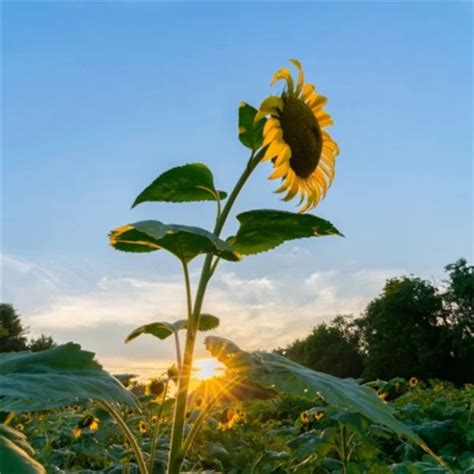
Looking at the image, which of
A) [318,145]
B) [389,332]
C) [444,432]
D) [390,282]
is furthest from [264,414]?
[390,282]

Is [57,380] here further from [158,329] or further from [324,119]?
[324,119]

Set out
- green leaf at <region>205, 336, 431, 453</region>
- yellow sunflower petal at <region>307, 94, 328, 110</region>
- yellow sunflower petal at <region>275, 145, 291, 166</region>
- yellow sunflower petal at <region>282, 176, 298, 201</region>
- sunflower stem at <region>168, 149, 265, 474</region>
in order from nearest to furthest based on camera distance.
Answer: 1. green leaf at <region>205, 336, 431, 453</region>
2. sunflower stem at <region>168, 149, 265, 474</region>
3. yellow sunflower petal at <region>275, 145, 291, 166</region>
4. yellow sunflower petal at <region>282, 176, 298, 201</region>
5. yellow sunflower petal at <region>307, 94, 328, 110</region>

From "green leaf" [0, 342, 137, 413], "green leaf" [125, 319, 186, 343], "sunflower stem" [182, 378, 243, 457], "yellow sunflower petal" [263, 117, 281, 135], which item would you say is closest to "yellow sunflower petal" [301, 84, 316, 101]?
"yellow sunflower petal" [263, 117, 281, 135]

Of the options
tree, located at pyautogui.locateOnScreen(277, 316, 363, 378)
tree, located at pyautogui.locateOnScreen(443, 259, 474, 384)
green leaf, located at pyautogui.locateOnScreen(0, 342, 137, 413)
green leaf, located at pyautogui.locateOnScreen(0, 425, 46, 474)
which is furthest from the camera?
tree, located at pyautogui.locateOnScreen(277, 316, 363, 378)

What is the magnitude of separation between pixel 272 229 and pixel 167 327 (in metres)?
0.42

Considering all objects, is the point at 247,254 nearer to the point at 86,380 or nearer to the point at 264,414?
the point at 86,380

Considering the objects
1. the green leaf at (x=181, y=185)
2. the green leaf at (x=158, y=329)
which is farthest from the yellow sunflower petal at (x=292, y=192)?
the green leaf at (x=158, y=329)

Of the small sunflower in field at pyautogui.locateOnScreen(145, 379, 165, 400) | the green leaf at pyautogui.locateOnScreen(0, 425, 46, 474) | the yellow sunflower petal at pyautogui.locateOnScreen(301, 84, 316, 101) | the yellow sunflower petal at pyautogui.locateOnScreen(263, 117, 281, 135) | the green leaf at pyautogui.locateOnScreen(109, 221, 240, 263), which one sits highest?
the yellow sunflower petal at pyautogui.locateOnScreen(301, 84, 316, 101)

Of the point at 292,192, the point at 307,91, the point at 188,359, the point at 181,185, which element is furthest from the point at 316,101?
the point at 188,359

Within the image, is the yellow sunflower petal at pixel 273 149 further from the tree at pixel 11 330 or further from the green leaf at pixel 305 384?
the tree at pixel 11 330

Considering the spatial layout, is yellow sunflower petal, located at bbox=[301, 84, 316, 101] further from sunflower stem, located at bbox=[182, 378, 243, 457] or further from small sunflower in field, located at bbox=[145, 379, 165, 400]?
small sunflower in field, located at bbox=[145, 379, 165, 400]

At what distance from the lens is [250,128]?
2049 millimetres

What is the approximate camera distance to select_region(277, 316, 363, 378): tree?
147ft

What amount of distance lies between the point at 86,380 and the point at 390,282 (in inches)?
1636
